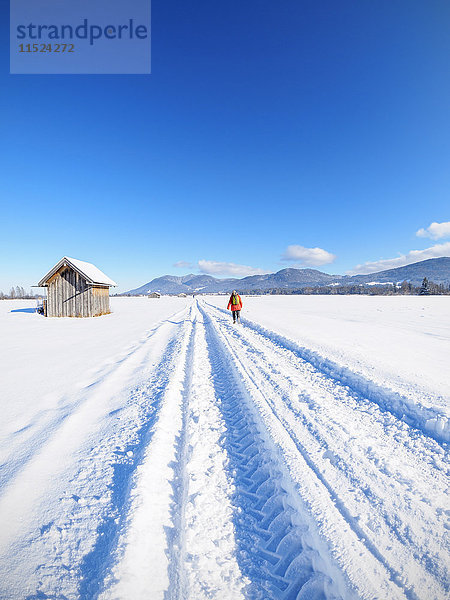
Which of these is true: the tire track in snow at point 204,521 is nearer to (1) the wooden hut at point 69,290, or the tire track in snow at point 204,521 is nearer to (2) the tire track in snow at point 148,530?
(2) the tire track in snow at point 148,530

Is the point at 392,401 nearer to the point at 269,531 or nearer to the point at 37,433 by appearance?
the point at 269,531

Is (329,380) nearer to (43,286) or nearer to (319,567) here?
(319,567)

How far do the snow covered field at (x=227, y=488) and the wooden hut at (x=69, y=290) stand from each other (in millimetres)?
15428

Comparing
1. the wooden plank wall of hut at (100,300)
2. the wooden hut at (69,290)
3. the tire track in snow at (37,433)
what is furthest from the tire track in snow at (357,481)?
the wooden plank wall of hut at (100,300)

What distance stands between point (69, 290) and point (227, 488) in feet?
68.3

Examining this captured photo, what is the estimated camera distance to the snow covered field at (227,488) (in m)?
1.70

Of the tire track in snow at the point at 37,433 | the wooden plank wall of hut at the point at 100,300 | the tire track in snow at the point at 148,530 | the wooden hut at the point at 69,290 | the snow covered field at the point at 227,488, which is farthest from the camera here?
the wooden plank wall of hut at the point at 100,300

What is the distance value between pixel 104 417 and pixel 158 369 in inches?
91.8

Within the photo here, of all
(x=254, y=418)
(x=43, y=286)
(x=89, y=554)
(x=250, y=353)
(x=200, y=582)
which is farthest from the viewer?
(x=43, y=286)

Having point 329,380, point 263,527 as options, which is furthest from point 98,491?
point 329,380

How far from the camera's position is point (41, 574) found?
171 cm

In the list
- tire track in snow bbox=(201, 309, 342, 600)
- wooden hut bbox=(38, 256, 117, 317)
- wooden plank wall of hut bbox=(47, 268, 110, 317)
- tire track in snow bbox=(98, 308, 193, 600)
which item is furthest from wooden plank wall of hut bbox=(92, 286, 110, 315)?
tire track in snow bbox=(201, 309, 342, 600)

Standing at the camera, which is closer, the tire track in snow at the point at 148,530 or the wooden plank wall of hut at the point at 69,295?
the tire track in snow at the point at 148,530

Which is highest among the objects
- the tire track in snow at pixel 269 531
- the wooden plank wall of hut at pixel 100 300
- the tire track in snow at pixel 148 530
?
the wooden plank wall of hut at pixel 100 300
